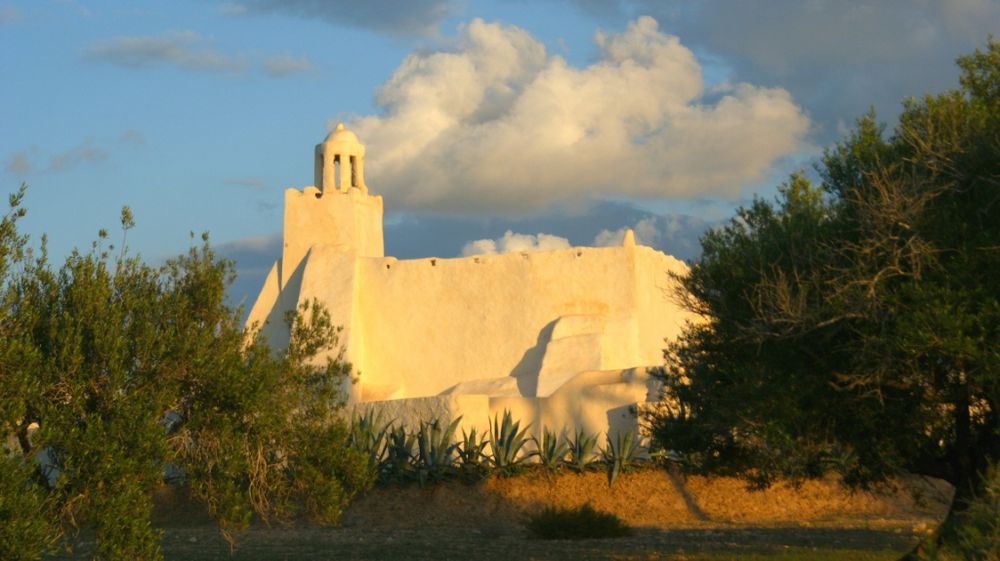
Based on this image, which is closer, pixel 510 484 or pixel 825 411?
pixel 825 411

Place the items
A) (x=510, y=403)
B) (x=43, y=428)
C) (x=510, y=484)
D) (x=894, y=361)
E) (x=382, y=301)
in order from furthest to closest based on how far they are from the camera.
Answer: (x=382, y=301) < (x=510, y=403) < (x=510, y=484) < (x=894, y=361) < (x=43, y=428)

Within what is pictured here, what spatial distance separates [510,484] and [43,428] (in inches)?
402

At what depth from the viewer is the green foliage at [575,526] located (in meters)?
15.5

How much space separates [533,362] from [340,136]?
8351 millimetres

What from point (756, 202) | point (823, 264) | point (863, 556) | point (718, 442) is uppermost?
point (756, 202)

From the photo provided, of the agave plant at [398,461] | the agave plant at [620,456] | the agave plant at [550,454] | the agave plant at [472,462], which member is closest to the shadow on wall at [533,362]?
the agave plant at [620,456]

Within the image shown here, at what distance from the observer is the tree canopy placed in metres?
9.55

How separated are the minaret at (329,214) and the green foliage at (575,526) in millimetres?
15948

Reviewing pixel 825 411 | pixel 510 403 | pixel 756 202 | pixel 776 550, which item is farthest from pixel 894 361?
pixel 510 403

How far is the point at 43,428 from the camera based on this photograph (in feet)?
29.1

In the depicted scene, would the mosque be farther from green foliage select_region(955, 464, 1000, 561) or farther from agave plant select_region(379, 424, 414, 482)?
green foliage select_region(955, 464, 1000, 561)

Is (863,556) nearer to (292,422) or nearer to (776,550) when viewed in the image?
(776,550)

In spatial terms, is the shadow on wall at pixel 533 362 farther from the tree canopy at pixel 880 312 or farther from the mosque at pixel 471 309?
the tree canopy at pixel 880 312

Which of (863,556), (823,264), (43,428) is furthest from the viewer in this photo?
(863,556)
